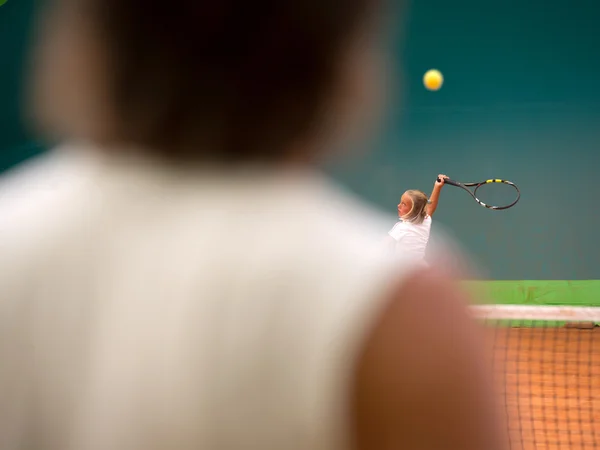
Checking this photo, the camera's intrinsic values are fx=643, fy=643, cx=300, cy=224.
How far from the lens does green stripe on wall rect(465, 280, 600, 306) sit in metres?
7.25

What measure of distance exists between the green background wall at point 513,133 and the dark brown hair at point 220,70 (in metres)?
7.37

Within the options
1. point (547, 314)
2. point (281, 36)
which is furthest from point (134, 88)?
point (547, 314)

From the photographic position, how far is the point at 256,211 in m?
0.48

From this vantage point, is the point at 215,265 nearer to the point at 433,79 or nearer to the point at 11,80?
the point at 433,79

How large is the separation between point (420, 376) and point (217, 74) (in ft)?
0.87

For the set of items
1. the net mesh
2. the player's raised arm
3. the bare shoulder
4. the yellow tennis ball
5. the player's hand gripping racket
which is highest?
the yellow tennis ball

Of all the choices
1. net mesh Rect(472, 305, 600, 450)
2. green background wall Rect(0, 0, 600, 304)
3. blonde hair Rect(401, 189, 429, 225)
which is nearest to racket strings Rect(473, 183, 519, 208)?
green background wall Rect(0, 0, 600, 304)

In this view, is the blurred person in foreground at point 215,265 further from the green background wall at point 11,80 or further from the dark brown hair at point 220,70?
the green background wall at point 11,80

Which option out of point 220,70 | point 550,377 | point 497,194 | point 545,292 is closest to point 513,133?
point 497,194

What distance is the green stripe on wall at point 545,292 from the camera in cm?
725

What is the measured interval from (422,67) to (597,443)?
5.53 meters

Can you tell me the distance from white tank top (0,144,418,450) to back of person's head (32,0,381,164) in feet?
0.09

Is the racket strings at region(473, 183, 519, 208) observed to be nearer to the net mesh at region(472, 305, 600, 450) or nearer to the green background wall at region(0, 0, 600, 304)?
the green background wall at region(0, 0, 600, 304)

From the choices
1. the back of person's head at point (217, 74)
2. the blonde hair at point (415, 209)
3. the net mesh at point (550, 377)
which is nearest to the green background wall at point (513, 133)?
the net mesh at point (550, 377)
